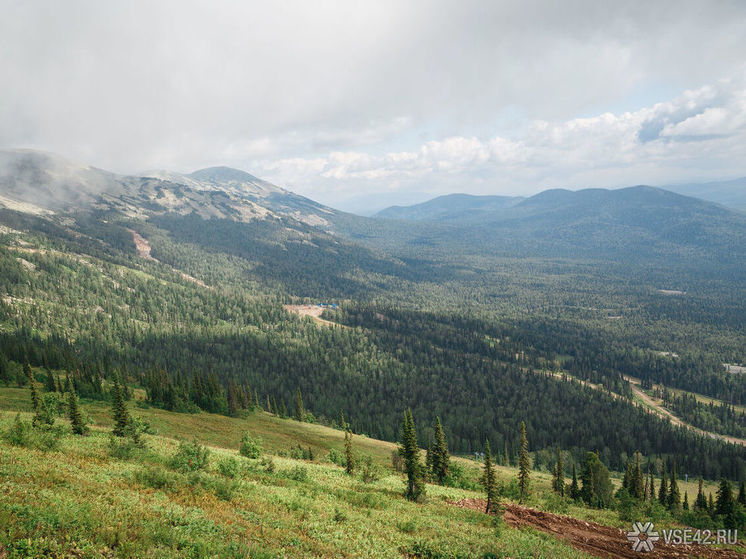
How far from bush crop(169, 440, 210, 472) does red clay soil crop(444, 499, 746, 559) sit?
1190 inches

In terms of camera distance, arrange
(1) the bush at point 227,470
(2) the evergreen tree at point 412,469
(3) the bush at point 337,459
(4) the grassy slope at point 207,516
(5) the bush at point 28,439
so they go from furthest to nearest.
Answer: (3) the bush at point 337,459 → (2) the evergreen tree at point 412,469 → (1) the bush at point 227,470 → (5) the bush at point 28,439 → (4) the grassy slope at point 207,516

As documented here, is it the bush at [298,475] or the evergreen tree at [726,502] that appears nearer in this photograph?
the bush at [298,475]

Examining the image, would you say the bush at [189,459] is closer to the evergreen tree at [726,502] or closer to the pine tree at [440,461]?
the pine tree at [440,461]

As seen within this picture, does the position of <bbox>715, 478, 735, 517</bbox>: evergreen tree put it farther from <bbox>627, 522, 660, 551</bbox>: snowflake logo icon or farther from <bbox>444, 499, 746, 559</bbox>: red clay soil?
<bbox>444, 499, 746, 559</bbox>: red clay soil

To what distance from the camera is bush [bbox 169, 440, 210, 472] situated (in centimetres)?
3575

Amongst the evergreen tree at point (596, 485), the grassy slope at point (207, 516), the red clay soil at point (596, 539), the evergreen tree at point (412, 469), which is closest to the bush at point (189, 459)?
the grassy slope at point (207, 516)

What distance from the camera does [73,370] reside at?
11994 centimetres

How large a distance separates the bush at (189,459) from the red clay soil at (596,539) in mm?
30215

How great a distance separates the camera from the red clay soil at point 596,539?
32.4m

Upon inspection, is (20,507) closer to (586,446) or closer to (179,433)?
(179,433)

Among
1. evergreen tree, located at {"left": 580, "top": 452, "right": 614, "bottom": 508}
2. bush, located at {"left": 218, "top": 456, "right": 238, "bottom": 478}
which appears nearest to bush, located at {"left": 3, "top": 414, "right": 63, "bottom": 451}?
bush, located at {"left": 218, "top": 456, "right": 238, "bottom": 478}

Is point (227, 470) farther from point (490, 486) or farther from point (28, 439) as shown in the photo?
point (490, 486)

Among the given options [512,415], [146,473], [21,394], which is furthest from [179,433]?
[512,415]

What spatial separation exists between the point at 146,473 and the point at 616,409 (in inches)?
8655
